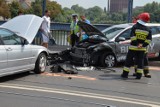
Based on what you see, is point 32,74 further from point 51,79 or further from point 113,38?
point 113,38

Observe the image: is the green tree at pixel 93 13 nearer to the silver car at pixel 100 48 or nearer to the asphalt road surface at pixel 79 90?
the silver car at pixel 100 48

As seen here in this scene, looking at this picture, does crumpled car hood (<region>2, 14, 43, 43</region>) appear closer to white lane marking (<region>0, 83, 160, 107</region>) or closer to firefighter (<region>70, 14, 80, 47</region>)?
white lane marking (<region>0, 83, 160, 107</region>)

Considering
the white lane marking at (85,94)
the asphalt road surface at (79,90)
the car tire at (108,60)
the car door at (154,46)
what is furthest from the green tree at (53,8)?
the white lane marking at (85,94)

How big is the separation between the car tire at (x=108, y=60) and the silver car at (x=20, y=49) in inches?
81.1

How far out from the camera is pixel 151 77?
Result: 10.7 m

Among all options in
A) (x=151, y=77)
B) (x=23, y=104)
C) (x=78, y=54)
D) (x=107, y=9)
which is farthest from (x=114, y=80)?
(x=107, y=9)

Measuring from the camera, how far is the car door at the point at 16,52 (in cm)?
905

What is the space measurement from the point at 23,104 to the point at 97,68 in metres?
5.32

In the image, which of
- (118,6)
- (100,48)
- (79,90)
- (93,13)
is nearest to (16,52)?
(79,90)

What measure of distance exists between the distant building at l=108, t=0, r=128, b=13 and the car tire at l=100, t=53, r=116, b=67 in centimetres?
369

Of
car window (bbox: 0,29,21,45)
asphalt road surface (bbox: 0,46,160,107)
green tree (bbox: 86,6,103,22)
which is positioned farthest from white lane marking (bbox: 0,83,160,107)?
green tree (bbox: 86,6,103,22)

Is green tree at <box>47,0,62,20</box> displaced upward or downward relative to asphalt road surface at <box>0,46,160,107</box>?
upward

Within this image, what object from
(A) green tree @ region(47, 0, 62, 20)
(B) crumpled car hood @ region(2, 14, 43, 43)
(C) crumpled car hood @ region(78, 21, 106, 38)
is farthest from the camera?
(A) green tree @ region(47, 0, 62, 20)

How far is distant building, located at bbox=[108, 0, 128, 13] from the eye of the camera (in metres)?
15.4
